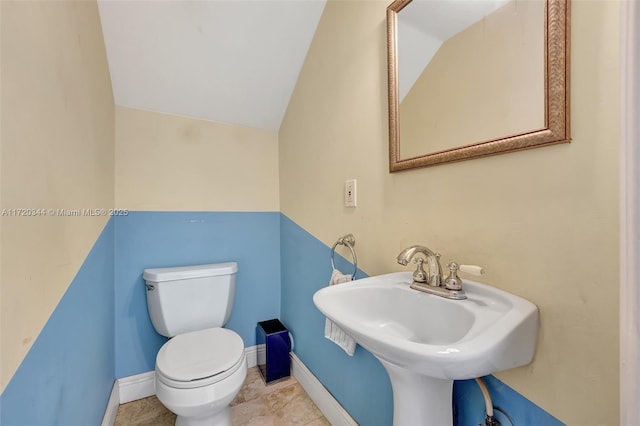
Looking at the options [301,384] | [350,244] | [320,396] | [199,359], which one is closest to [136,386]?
[199,359]

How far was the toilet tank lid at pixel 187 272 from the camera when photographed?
59.0 inches

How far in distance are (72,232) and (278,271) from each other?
1.29 m

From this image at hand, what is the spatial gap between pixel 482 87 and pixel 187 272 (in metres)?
1.58

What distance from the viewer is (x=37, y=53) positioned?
642 mm

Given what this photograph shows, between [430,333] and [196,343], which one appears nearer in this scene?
[430,333]

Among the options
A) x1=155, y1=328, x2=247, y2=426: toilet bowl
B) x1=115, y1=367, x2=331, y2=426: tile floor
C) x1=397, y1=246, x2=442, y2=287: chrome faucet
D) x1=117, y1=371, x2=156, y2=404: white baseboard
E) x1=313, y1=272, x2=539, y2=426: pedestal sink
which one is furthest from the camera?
x1=117, y1=371, x2=156, y2=404: white baseboard

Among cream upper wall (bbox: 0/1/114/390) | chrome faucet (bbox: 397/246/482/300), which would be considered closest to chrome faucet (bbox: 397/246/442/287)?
chrome faucet (bbox: 397/246/482/300)

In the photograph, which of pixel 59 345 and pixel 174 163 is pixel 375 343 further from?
pixel 174 163

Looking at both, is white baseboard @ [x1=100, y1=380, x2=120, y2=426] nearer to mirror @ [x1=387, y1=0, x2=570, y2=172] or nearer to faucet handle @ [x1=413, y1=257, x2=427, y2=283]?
faucet handle @ [x1=413, y1=257, x2=427, y2=283]

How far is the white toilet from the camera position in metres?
1.12

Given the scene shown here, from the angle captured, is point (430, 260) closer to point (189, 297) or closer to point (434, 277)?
point (434, 277)

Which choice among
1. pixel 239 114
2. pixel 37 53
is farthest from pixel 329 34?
pixel 37 53

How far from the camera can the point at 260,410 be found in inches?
58.8

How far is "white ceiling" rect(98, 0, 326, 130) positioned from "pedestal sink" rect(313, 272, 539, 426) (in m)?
1.36
